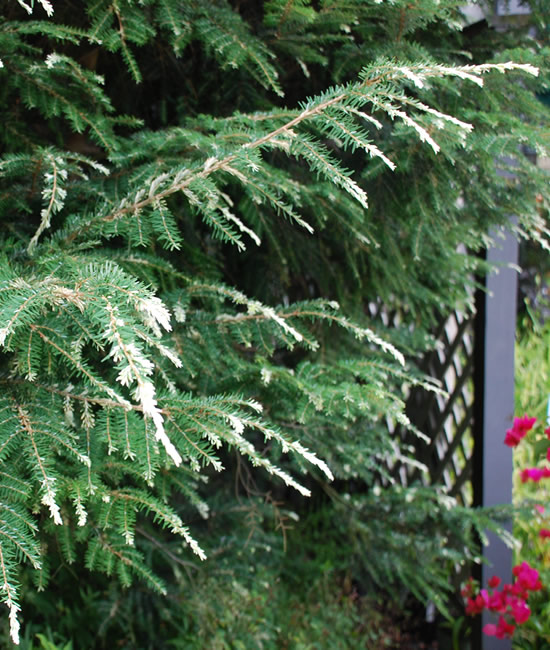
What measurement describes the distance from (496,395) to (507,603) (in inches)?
30.0

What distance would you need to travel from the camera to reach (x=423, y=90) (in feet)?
4.99

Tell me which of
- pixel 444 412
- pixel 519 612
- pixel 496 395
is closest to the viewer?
pixel 519 612

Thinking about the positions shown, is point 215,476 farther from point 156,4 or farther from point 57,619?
point 156,4

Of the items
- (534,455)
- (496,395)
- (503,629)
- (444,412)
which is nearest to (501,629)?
(503,629)

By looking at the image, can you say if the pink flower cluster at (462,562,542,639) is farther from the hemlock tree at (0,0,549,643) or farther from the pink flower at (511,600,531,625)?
the hemlock tree at (0,0,549,643)

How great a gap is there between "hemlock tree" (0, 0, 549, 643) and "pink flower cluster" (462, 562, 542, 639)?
185mm

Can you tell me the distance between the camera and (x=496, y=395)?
7.70 feet

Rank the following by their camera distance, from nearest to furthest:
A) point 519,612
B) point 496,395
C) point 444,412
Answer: point 519,612 < point 496,395 < point 444,412

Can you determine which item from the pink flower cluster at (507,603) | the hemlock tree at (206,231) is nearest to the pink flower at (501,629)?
the pink flower cluster at (507,603)

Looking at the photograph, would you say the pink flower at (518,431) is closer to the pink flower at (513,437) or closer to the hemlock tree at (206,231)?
the pink flower at (513,437)

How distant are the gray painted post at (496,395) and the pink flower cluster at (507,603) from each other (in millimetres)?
81

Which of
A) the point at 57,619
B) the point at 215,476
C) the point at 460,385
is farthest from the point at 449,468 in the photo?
the point at 57,619

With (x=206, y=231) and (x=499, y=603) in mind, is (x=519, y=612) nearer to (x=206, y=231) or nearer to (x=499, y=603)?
(x=499, y=603)

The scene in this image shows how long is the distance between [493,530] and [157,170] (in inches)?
67.2
